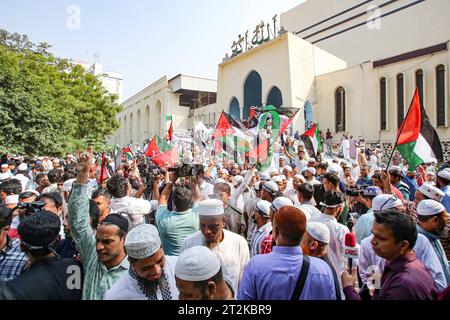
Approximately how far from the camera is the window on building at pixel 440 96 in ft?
53.8

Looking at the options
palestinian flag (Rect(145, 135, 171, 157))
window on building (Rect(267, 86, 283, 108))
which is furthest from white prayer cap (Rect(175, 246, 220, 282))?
window on building (Rect(267, 86, 283, 108))

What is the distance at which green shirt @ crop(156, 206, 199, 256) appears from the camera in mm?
3146

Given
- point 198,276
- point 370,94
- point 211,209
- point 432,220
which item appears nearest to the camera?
point 198,276

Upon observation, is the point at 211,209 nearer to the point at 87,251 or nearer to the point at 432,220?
the point at 87,251

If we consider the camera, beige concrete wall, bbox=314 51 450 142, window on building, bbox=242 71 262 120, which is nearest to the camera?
the camera

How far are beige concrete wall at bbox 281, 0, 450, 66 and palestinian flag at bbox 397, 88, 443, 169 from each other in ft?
59.6

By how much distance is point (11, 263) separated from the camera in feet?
7.65

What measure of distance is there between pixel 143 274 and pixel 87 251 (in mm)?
539

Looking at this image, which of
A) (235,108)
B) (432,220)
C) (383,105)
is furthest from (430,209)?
(235,108)

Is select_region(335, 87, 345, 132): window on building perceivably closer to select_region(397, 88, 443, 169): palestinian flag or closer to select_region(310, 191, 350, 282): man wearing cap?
select_region(397, 88, 443, 169): palestinian flag

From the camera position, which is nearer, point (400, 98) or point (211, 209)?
point (211, 209)
